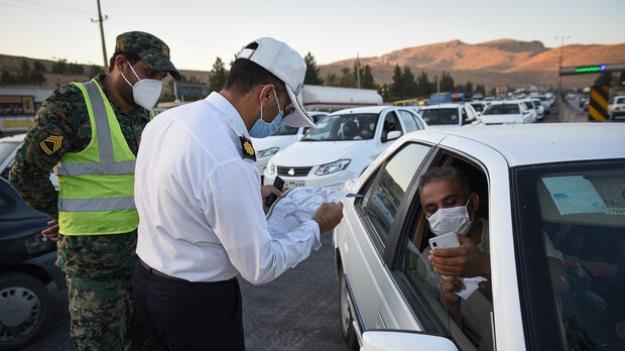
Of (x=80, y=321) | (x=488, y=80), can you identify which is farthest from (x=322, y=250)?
(x=488, y=80)

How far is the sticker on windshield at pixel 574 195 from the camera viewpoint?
138 cm

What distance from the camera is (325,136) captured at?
8094 millimetres

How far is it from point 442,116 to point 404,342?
12400 mm

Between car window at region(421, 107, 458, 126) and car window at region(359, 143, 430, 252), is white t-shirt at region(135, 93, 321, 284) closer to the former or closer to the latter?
car window at region(359, 143, 430, 252)

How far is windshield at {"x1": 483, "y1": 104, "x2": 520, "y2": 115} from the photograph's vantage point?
700 inches

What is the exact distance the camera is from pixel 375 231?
2.41 m

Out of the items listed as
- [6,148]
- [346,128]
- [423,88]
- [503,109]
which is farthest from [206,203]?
[423,88]

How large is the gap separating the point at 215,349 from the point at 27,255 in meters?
2.41

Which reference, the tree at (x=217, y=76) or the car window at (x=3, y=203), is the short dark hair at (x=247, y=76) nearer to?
the car window at (x=3, y=203)

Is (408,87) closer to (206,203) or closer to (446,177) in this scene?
(446,177)

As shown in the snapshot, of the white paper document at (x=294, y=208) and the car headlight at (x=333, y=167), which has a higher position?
the white paper document at (x=294, y=208)

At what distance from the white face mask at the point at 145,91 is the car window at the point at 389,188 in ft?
4.71

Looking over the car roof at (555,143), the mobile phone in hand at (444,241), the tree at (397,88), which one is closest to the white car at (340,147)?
the car roof at (555,143)

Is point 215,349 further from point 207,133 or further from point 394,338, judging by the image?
point 207,133
